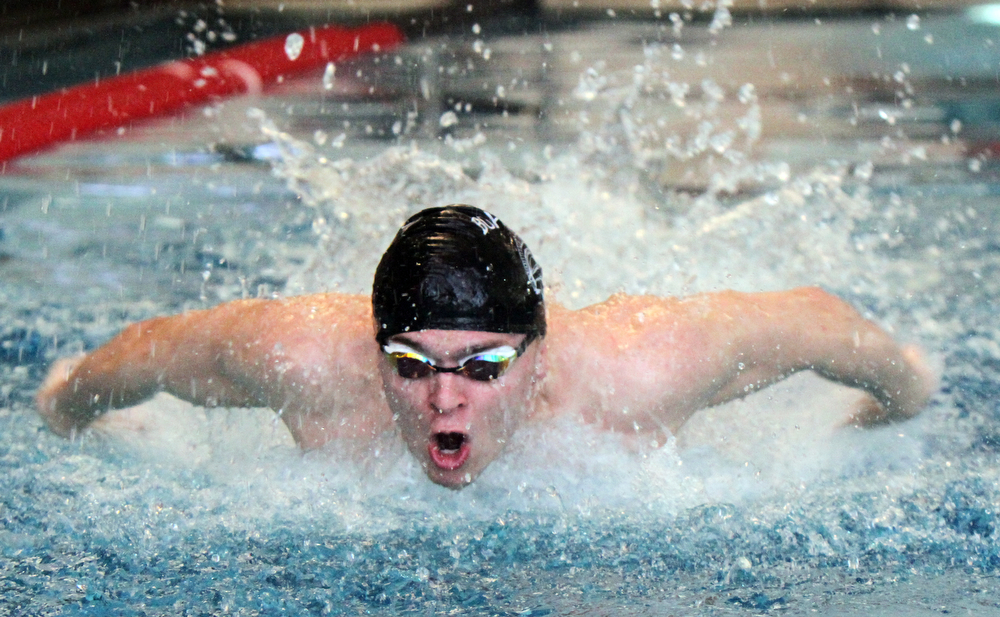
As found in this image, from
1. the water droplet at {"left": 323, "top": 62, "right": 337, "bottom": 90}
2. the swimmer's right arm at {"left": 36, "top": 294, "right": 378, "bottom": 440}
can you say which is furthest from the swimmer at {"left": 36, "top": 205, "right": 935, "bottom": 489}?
the water droplet at {"left": 323, "top": 62, "right": 337, "bottom": 90}

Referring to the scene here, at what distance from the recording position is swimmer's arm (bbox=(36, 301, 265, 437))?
8.13 ft

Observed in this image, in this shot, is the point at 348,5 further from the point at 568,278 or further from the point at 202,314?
the point at 202,314

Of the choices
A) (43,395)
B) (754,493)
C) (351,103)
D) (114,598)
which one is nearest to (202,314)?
(43,395)

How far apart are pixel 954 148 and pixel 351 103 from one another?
10.6 feet

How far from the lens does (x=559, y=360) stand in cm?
247

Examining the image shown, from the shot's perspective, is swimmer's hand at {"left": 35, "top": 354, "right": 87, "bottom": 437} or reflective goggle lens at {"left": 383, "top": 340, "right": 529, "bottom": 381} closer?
reflective goggle lens at {"left": 383, "top": 340, "right": 529, "bottom": 381}

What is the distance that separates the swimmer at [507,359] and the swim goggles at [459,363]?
1 centimetres

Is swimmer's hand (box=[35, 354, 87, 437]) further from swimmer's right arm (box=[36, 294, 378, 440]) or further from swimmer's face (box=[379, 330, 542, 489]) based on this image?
swimmer's face (box=[379, 330, 542, 489])

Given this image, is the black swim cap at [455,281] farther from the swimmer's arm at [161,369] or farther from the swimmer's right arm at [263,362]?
the swimmer's arm at [161,369]

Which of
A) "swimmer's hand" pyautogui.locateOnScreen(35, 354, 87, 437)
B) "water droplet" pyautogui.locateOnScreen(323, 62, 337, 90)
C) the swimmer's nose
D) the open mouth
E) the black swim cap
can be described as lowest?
"water droplet" pyautogui.locateOnScreen(323, 62, 337, 90)

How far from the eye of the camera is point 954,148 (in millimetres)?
5297

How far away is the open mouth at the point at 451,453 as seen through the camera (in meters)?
2.16

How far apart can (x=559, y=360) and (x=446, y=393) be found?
0.43m

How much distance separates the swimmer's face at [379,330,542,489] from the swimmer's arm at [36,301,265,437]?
0.46 metres
